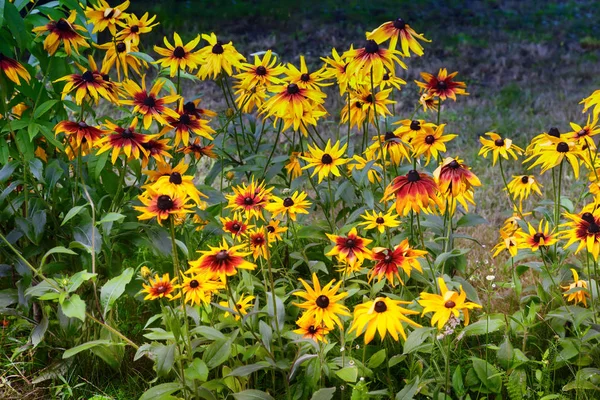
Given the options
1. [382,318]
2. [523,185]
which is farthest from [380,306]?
[523,185]

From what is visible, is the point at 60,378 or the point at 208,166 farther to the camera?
the point at 208,166

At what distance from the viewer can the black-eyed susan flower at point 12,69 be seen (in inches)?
89.1

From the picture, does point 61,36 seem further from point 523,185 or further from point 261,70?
point 523,185

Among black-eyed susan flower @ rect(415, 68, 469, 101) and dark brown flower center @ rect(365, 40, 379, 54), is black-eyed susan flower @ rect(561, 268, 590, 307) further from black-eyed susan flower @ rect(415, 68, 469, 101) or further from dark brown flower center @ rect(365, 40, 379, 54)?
dark brown flower center @ rect(365, 40, 379, 54)

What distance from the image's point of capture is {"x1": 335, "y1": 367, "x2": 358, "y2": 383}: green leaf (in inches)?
79.4

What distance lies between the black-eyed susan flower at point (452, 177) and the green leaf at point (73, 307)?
0.96 m

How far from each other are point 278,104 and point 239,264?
69 cm

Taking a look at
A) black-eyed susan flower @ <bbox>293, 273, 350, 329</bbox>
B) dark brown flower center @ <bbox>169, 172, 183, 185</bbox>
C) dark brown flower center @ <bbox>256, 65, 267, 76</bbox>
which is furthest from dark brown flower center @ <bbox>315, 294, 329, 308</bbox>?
dark brown flower center @ <bbox>256, 65, 267, 76</bbox>

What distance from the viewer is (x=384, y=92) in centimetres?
274

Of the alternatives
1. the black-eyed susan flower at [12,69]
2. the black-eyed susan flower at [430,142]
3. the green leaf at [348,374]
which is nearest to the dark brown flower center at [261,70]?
the black-eyed susan flower at [430,142]

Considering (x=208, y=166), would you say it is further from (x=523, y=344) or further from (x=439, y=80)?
(x=523, y=344)

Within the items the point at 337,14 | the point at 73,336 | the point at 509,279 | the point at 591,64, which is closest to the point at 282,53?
the point at 337,14

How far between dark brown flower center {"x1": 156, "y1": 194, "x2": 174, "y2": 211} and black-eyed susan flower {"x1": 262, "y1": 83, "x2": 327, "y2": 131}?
0.65 m

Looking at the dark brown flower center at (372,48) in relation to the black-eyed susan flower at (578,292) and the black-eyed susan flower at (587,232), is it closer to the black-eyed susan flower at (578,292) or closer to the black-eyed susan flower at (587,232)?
the black-eyed susan flower at (587,232)
